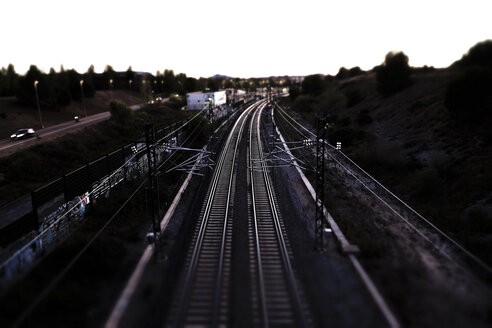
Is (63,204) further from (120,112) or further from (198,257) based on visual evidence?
(120,112)

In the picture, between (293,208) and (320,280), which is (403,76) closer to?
(293,208)

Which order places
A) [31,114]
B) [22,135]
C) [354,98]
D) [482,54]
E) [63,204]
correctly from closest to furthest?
[63,204] → [22,135] → [482,54] → [31,114] → [354,98]

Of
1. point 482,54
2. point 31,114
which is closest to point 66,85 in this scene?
point 31,114

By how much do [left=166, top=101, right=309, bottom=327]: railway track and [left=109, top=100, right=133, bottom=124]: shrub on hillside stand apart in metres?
37.7

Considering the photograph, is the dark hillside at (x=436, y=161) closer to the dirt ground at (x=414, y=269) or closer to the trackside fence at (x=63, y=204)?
the dirt ground at (x=414, y=269)

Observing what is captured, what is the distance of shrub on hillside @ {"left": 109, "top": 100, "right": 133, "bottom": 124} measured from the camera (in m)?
56.6

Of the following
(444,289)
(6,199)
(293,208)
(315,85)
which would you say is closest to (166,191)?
(293,208)

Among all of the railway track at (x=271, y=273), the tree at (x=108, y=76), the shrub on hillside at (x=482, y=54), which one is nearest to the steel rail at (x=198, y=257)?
the railway track at (x=271, y=273)

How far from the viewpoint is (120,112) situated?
5675cm

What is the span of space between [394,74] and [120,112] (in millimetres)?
53992

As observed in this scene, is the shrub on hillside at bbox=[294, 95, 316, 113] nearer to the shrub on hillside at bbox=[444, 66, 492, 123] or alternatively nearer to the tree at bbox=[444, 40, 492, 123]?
the tree at bbox=[444, 40, 492, 123]

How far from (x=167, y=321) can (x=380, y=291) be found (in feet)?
26.5

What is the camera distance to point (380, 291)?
517 inches

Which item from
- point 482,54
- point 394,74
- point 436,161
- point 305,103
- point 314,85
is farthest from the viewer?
point 314,85
